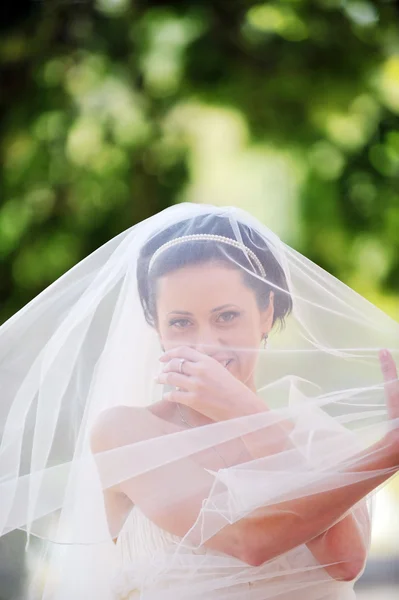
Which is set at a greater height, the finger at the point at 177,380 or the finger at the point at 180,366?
the finger at the point at 180,366

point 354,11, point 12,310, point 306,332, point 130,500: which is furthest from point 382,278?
point 130,500

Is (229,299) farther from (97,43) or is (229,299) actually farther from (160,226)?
(97,43)

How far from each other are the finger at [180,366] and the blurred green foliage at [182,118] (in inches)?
84.0

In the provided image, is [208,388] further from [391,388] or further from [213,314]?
[391,388]

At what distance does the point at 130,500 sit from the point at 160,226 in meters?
0.50

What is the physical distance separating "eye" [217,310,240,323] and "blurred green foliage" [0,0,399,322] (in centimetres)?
203

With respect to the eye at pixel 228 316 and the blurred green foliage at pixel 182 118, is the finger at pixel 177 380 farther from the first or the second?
the blurred green foliage at pixel 182 118

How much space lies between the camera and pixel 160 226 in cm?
152

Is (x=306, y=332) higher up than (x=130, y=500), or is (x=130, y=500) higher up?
(x=306, y=332)

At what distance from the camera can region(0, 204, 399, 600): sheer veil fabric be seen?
1312 mm

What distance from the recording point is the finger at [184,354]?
1336 mm

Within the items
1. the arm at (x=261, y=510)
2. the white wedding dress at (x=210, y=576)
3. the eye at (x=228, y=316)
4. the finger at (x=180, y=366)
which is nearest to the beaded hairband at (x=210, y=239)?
the eye at (x=228, y=316)

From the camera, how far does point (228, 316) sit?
4.59 feet

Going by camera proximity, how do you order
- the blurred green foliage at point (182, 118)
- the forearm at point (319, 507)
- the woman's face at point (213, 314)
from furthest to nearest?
the blurred green foliage at point (182, 118) < the woman's face at point (213, 314) < the forearm at point (319, 507)
